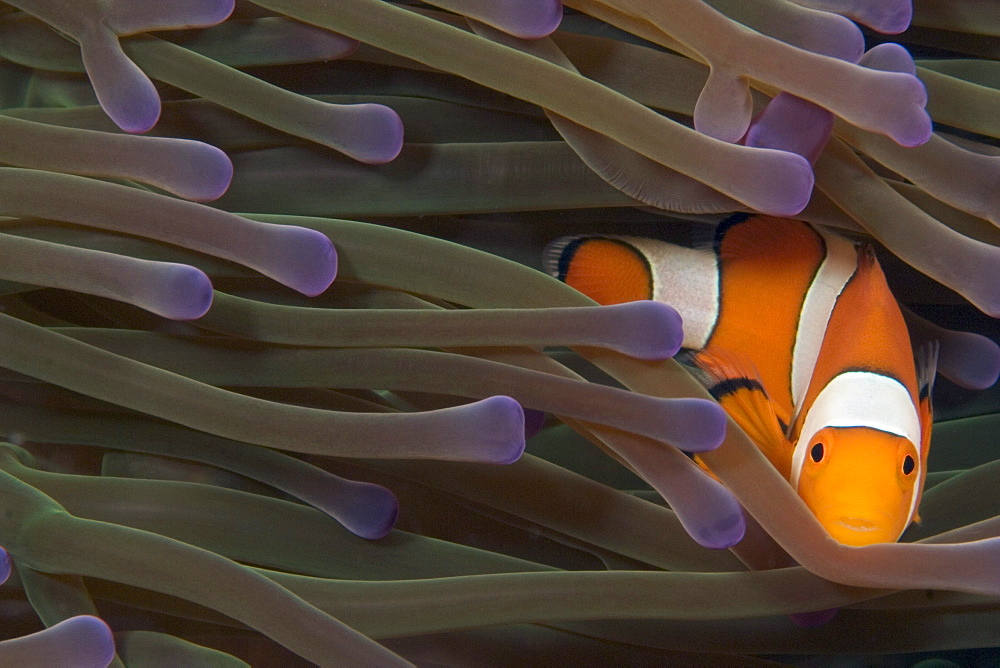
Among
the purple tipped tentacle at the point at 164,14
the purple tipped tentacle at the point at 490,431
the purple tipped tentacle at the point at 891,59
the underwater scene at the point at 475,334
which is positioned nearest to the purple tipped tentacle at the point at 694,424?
the underwater scene at the point at 475,334

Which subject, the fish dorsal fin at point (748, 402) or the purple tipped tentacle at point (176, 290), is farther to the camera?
the fish dorsal fin at point (748, 402)

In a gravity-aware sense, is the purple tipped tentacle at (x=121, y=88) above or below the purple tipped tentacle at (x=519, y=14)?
below

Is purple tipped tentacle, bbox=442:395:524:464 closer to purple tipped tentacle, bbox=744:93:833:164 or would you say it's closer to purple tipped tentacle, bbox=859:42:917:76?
purple tipped tentacle, bbox=744:93:833:164

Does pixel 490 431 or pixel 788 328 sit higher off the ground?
pixel 788 328

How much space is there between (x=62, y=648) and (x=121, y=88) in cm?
44

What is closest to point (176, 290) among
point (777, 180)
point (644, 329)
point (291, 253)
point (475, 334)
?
point (291, 253)

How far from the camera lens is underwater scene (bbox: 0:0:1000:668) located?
2.20 feet

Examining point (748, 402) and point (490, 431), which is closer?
point (490, 431)

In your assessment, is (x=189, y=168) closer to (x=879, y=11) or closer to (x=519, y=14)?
(x=519, y=14)

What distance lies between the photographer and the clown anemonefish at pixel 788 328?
0.80m

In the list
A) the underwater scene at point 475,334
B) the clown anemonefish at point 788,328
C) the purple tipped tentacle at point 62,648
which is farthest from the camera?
the clown anemonefish at point 788,328

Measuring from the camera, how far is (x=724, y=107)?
0.74m

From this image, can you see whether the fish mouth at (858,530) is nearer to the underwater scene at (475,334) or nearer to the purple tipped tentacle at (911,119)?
the underwater scene at (475,334)

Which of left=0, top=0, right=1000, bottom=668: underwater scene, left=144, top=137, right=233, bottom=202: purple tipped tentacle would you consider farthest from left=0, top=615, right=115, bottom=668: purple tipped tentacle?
left=144, top=137, right=233, bottom=202: purple tipped tentacle
